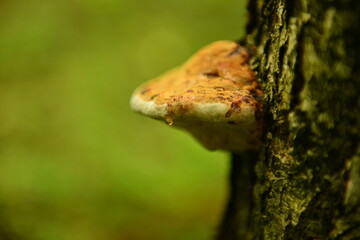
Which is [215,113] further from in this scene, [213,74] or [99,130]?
[99,130]

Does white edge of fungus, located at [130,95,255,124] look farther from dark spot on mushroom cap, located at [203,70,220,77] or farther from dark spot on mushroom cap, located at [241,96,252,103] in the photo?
dark spot on mushroom cap, located at [203,70,220,77]

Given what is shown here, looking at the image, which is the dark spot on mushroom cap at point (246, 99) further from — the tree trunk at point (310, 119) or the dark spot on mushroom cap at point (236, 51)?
the dark spot on mushroom cap at point (236, 51)

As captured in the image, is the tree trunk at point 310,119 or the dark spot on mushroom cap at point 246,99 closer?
the tree trunk at point 310,119

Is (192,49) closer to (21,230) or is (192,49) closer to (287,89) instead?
(21,230)

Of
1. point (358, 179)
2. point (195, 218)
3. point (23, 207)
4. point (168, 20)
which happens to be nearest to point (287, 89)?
point (358, 179)

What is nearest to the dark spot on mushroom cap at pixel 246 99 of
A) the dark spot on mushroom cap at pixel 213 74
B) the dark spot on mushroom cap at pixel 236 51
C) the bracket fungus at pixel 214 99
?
the bracket fungus at pixel 214 99

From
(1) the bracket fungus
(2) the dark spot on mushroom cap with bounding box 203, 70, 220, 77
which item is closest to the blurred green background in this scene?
(1) the bracket fungus
